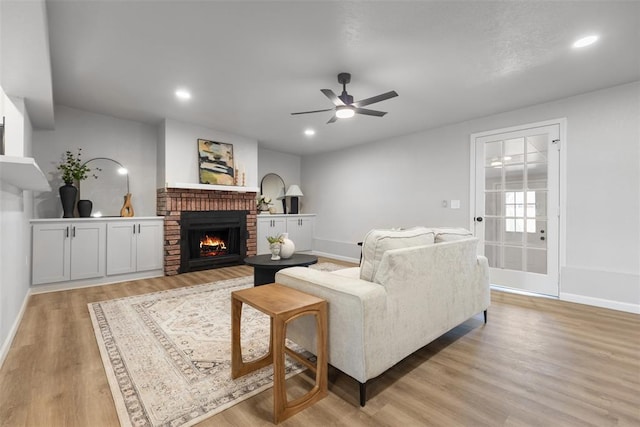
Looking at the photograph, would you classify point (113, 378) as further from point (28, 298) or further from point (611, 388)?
point (611, 388)

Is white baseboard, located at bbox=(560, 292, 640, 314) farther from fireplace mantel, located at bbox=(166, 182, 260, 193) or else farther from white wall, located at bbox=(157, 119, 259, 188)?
white wall, located at bbox=(157, 119, 259, 188)

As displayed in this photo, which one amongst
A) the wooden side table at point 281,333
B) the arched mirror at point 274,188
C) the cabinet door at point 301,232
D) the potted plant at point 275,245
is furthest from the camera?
the arched mirror at point 274,188

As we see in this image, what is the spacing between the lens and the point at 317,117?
14.3 feet

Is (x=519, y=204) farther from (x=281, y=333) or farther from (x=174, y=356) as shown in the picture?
(x=174, y=356)

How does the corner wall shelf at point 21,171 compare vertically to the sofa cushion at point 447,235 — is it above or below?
→ above

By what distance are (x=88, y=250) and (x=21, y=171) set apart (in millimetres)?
2419

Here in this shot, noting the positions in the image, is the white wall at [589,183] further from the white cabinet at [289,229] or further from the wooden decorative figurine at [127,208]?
the wooden decorative figurine at [127,208]

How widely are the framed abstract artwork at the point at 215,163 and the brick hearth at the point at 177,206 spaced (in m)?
0.23

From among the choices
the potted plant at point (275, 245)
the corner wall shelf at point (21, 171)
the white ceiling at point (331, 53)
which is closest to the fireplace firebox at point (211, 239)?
the white ceiling at point (331, 53)

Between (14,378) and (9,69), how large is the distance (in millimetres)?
2318

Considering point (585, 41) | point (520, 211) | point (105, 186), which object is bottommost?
point (520, 211)

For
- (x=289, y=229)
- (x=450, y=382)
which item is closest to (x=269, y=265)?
(x=450, y=382)

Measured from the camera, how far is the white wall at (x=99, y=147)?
4008 millimetres

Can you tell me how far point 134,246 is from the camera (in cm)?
426
